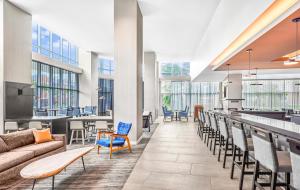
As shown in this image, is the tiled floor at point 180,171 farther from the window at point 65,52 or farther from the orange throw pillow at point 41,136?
the window at point 65,52

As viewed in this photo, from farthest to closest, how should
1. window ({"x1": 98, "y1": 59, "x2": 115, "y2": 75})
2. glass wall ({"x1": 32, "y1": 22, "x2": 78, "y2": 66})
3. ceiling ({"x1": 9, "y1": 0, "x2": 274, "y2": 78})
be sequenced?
window ({"x1": 98, "y1": 59, "x2": 115, "y2": 75}) < glass wall ({"x1": 32, "y1": 22, "x2": 78, "y2": 66}) < ceiling ({"x1": 9, "y1": 0, "x2": 274, "y2": 78})

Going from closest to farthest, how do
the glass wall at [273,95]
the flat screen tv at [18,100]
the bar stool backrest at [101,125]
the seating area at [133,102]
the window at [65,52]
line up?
the seating area at [133,102] → the bar stool backrest at [101,125] → the flat screen tv at [18,100] → the window at [65,52] → the glass wall at [273,95]

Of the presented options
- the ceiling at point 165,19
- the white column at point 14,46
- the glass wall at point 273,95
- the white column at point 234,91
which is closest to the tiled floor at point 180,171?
the ceiling at point 165,19

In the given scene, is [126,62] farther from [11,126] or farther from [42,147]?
[11,126]

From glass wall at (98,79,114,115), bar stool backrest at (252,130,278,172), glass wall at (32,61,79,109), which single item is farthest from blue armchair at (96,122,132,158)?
glass wall at (98,79,114,115)

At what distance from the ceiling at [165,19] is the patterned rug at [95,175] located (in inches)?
143

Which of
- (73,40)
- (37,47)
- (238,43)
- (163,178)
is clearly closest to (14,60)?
(37,47)

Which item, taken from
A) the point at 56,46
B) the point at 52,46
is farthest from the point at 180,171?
the point at 56,46

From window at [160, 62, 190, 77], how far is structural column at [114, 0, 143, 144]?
11009 millimetres

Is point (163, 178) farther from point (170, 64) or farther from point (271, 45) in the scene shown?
point (170, 64)

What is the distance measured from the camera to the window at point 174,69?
17281mm

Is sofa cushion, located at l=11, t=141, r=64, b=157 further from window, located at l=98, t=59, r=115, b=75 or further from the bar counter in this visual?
window, located at l=98, t=59, r=115, b=75

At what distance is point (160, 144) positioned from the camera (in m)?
6.32

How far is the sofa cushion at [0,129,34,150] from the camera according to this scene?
13.5ft
